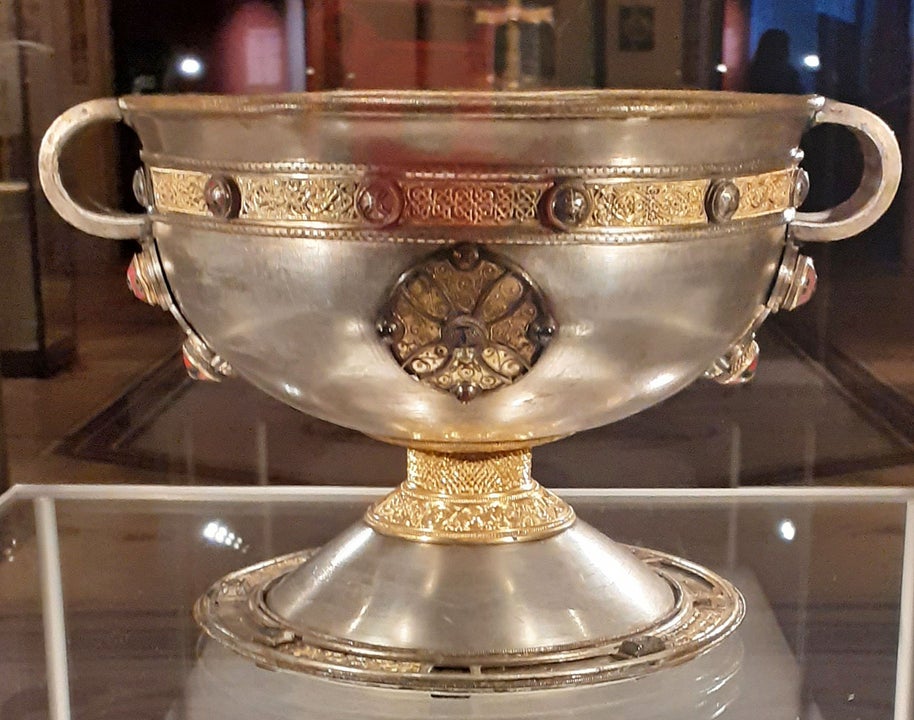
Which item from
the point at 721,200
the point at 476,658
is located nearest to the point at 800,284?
the point at 721,200

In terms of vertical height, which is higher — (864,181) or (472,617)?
(864,181)

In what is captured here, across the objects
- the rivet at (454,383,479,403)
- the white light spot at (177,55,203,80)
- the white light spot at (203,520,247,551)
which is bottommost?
the white light spot at (203,520,247,551)

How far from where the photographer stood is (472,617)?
2.71 ft

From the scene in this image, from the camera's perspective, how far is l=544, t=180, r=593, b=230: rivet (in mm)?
711

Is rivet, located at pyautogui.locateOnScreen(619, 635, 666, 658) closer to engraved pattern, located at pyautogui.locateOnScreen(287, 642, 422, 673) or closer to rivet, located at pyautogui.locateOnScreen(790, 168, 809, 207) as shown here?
Answer: engraved pattern, located at pyautogui.locateOnScreen(287, 642, 422, 673)

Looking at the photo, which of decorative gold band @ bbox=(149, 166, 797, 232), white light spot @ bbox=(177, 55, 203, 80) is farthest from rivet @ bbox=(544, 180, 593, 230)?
white light spot @ bbox=(177, 55, 203, 80)

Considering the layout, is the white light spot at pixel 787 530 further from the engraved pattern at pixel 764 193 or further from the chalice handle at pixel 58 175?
Result: the chalice handle at pixel 58 175

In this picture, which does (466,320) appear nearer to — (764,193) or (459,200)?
(459,200)

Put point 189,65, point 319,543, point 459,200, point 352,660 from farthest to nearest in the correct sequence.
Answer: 1. point 189,65
2. point 319,543
3. point 352,660
4. point 459,200

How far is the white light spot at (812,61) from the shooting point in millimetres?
1261

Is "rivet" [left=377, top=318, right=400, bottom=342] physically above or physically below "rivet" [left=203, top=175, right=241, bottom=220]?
below

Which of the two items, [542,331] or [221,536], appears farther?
[221,536]

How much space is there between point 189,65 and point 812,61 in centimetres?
63

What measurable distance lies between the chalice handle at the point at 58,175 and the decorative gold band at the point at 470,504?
0.26 m
